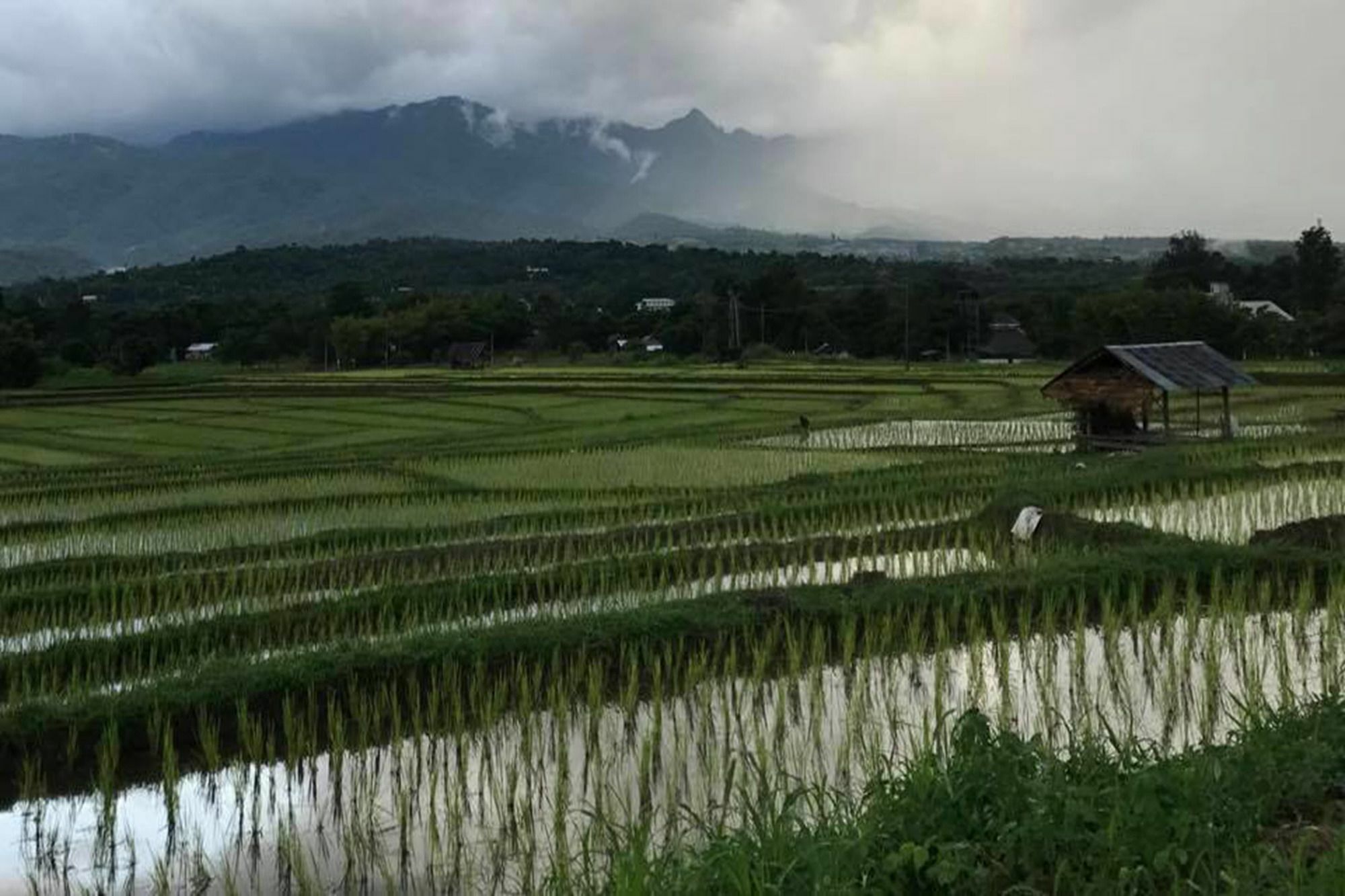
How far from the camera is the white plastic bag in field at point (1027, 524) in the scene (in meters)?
11.1

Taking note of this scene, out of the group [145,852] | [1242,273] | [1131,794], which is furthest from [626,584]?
[1242,273]

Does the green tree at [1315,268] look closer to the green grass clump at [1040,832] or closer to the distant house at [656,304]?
the distant house at [656,304]

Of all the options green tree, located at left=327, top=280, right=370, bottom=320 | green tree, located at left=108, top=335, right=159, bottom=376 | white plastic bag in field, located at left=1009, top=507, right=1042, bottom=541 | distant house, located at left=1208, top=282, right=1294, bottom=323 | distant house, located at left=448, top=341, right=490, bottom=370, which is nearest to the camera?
white plastic bag in field, located at left=1009, top=507, right=1042, bottom=541

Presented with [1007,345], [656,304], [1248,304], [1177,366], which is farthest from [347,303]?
[1177,366]

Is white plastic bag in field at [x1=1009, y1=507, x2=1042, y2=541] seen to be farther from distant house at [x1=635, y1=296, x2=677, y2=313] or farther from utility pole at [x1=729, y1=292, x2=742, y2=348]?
distant house at [x1=635, y1=296, x2=677, y2=313]

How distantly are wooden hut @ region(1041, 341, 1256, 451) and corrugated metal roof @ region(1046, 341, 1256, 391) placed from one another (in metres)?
0.01

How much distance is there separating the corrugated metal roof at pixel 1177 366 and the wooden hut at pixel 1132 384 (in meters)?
0.01

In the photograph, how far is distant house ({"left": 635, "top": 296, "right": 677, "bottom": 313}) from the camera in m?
65.9

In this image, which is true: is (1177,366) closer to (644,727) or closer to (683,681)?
(683,681)

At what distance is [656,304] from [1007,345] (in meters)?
28.1

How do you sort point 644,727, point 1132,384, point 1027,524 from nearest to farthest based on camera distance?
point 644,727 < point 1027,524 < point 1132,384

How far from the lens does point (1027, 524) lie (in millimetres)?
11227

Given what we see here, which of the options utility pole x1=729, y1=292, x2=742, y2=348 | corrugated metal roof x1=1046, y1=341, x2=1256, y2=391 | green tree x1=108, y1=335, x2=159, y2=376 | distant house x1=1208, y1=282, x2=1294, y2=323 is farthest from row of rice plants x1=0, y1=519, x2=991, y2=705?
green tree x1=108, y1=335, x2=159, y2=376

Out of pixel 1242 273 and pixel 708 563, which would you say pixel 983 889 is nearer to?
pixel 708 563
